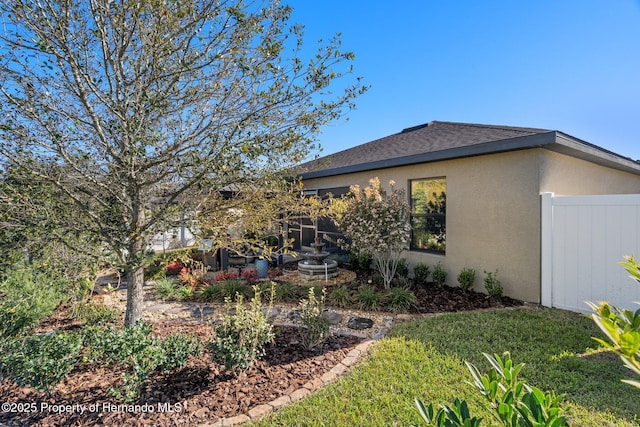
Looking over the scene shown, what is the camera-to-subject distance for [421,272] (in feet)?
24.1

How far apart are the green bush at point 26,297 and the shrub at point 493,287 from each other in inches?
273

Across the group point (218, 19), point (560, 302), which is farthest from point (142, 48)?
point (560, 302)

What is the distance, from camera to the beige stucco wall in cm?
577

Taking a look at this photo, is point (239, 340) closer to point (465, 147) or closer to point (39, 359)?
point (39, 359)

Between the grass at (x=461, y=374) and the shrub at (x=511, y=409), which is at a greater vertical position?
the shrub at (x=511, y=409)

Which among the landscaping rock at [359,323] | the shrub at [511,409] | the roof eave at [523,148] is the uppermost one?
the roof eave at [523,148]

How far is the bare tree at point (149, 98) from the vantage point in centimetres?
283

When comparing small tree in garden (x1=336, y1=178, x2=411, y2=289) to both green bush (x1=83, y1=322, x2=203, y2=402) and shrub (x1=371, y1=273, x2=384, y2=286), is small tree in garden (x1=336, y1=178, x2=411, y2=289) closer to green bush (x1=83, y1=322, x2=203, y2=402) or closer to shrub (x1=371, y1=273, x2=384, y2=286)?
shrub (x1=371, y1=273, x2=384, y2=286)

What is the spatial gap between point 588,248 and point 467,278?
2.10 m

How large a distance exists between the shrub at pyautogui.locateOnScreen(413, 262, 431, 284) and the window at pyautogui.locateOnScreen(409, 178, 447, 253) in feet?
1.72

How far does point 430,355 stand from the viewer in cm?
376

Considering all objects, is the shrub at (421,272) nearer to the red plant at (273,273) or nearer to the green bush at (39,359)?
the red plant at (273,273)

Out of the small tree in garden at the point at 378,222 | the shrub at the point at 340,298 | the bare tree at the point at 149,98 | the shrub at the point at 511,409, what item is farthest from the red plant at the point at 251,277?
the shrub at the point at 511,409

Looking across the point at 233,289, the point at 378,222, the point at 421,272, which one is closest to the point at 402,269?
the point at 421,272
